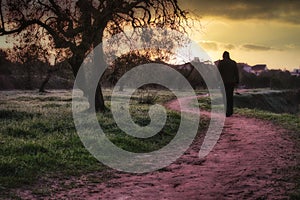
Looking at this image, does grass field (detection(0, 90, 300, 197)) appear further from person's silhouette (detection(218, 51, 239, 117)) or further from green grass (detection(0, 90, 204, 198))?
person's silhouette (detection(218, 51, 239, 117))

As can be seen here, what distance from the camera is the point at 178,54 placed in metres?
21.8

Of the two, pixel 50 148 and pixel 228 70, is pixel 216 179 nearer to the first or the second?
pixel 50 148

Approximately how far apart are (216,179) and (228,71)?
10.7 m

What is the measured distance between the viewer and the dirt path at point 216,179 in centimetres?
783

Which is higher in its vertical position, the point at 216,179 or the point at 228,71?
the point at 228,71

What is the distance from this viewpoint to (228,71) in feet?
61.2

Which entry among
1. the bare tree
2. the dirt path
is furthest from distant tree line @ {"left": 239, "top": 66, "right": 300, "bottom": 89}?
the dirt path

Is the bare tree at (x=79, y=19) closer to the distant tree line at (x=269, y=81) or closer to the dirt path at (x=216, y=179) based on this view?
the dirt path at (x=216, y=179)

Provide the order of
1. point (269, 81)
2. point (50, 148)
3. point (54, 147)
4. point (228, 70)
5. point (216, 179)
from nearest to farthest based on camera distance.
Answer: point (216, 179), point (50, 148), point (54, 147), point (228, 70), point (269, 81)

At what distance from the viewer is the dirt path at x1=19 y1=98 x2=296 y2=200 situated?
783 centimetres

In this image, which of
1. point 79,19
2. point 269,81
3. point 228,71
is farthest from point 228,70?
point 269,81

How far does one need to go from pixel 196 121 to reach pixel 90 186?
36.7 feet

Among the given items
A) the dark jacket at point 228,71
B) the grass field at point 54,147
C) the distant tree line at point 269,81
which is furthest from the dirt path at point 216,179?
the distant tree line at point 269,81

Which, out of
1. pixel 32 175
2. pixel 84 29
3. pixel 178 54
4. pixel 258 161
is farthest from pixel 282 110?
pixel 32 175
